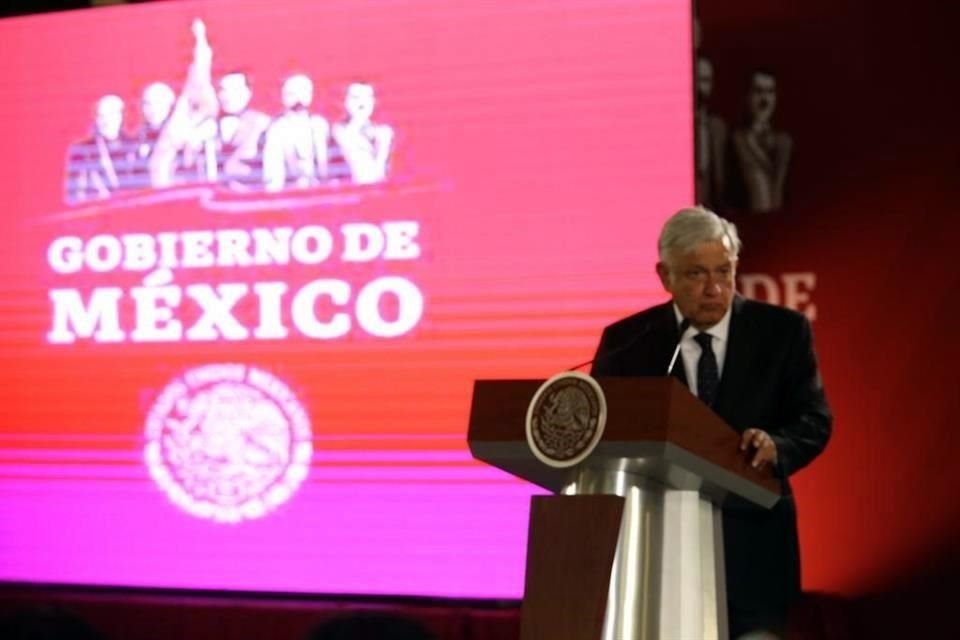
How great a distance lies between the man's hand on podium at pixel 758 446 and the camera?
215cm

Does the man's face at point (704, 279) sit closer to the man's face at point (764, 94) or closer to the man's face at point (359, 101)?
the man's face at point (359, 101)

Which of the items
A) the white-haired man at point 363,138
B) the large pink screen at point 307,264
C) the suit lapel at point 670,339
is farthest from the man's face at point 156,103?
the suit lapel at point 670,339

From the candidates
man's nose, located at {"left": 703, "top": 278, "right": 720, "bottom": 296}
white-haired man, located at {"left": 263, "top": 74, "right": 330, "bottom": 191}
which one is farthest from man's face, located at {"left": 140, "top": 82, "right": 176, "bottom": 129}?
man's nose, located at {"left": 703, "top": 278, "right": 720, "bottom": 296}

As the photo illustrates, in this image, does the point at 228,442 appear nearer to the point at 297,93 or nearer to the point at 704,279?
the point at 297,93

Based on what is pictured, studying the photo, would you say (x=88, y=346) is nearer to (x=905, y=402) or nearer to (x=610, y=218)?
(x=610, y=218)

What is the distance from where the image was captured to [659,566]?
2.03 meters

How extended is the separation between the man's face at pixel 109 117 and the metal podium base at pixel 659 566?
2.65 m

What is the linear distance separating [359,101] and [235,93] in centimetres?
39

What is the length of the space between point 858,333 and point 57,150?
8.21ft

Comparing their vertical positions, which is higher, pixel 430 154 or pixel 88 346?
pixel 430 154

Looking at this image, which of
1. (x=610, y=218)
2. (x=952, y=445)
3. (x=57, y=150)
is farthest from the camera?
(x=57, y=150)

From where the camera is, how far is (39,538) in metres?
4.24

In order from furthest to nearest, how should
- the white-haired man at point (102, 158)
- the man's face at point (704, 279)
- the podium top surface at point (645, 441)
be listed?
the white-haired man at point (102, 158) < the man's face at point (704, 279) < the podium top surface at point (645, 441)

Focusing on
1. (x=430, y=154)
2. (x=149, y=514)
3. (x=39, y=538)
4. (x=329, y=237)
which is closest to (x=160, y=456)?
(x=149, y=514)
